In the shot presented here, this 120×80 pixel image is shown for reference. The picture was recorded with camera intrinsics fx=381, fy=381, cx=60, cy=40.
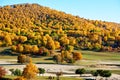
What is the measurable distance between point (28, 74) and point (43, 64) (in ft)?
200

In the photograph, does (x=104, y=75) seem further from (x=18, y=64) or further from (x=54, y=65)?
(x=18, y=64)

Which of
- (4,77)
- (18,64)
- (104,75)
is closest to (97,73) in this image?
(104,75)

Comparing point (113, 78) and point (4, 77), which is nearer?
point (4, 77)

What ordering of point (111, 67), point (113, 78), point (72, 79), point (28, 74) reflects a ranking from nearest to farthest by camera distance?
point (28, 74), point (72, 79), point (113, 78), point (111, 67)

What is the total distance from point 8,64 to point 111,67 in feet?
176

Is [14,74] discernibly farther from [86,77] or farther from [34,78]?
[86,77]

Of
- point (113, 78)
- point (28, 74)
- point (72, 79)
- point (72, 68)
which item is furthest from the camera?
point (72, 68)

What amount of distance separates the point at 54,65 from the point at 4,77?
58431 millimetres

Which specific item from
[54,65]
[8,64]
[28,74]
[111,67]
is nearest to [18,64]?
[8,64]

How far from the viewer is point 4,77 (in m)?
139

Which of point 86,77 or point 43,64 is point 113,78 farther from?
point 43,64

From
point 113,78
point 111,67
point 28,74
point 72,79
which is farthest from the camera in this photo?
point 111,67

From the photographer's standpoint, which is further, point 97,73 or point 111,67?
point 111,67

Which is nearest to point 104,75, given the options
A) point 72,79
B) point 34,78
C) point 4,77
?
point 72,79
